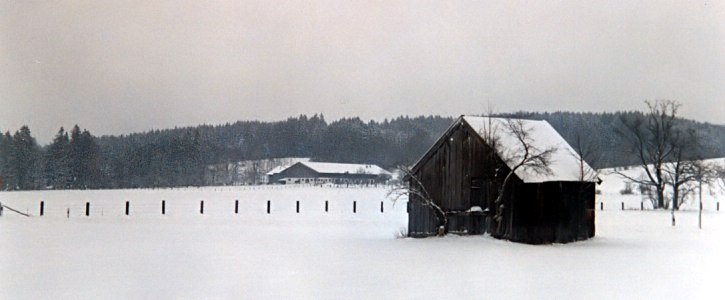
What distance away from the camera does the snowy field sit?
1177cm

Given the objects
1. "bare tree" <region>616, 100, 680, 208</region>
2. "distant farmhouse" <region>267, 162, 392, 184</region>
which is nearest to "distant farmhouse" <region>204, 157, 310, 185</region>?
"distant farmhouse" <region>267, 162, 392, 184</region>

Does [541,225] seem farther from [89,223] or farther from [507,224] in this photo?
[89,223]

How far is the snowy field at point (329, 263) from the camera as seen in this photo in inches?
463

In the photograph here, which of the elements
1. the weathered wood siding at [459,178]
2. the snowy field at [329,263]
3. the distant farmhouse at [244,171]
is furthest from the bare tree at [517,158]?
the distant farmhouse at [244,171]

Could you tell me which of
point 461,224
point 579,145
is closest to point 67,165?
point 461,224

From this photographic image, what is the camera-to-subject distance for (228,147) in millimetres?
89500

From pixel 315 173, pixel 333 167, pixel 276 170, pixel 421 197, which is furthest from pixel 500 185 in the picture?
pixel 276 170

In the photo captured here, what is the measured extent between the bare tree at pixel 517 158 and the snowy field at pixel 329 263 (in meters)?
1.11

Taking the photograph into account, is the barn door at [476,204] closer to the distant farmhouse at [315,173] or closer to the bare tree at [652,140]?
the bare tree at [652,140]

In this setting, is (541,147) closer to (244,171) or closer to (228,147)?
(228,147)

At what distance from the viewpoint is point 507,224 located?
2170 centimetres

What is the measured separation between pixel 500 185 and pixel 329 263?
28.9 feet

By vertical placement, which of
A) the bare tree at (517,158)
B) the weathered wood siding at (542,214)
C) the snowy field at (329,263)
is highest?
the bare tree at (517,158)

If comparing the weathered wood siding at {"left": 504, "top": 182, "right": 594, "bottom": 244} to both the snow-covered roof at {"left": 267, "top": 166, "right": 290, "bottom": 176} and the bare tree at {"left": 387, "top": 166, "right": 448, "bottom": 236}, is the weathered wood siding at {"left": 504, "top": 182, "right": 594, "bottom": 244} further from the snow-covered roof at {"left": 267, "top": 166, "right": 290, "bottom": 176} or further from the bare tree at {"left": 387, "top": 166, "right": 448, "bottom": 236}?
the snow-covered roof at {"left": 267, "top": 166, "right": 290, "bottom": 176}
